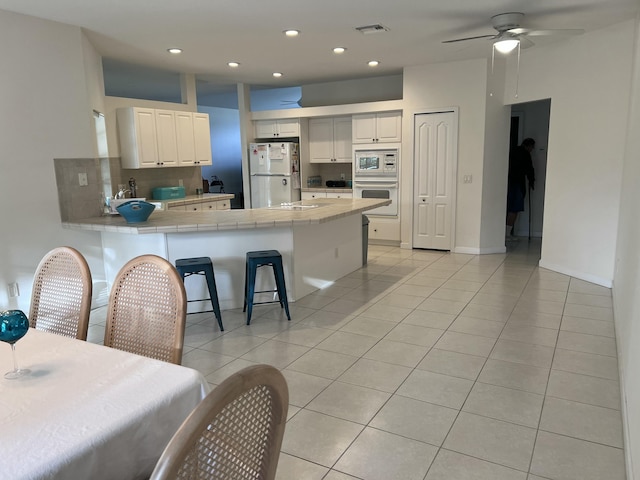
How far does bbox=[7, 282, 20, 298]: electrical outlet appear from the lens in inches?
152

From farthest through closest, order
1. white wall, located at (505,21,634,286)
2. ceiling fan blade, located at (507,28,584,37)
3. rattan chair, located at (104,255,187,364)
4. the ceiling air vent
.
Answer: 1. white wall, located at (505,21,634,286)
2. the ceiling air vent
3. ceiling fan blade, located at (507,28,584,37)
4. rattan chair, located at (104,255,187,364)

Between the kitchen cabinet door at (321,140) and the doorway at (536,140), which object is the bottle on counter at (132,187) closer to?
the kitchen cabinet door at (321,140)

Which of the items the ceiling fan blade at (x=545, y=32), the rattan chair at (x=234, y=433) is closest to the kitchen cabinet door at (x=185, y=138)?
the ceiling fan blade at (x=545, y=32)

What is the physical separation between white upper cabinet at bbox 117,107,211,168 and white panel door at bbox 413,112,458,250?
319cm

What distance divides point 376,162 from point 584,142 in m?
2.88

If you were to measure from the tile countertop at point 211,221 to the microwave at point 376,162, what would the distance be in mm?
2283

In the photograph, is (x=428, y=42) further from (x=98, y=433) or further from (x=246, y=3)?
(x=98, y=433)

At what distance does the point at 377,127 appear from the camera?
272 inches

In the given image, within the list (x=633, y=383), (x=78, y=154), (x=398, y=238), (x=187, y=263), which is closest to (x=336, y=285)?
(x=187, y=263)

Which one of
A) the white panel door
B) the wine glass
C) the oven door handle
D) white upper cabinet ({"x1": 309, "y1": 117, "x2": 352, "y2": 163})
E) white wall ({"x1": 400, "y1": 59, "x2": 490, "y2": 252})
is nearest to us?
the wine glass

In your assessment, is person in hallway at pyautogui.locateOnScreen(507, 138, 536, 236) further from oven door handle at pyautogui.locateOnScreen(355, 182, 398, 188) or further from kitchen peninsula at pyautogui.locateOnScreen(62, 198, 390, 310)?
kitchen peninsula at pyautogui.locateOnScreen(62, 198, 390, 310)

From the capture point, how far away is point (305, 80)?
7.45m

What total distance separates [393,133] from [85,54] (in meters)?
4.15

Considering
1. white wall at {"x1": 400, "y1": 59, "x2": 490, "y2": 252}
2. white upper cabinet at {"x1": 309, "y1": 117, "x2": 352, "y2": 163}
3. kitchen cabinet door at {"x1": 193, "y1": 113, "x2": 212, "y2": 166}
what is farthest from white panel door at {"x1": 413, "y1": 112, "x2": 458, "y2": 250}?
kitchen cabinet door at {"x1": 193, "y1": 113, "x2": 212, "y2": 166}
